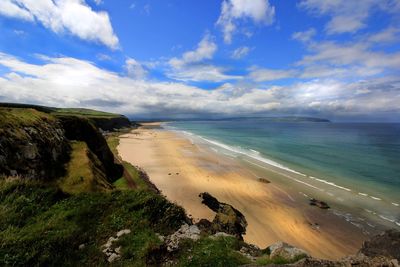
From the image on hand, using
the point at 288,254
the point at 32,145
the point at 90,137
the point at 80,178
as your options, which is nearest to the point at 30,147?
the point at 32,145

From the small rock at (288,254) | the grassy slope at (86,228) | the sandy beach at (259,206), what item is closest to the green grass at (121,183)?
the sandy beach at (259,206)

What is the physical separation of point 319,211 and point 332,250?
8.67 meters

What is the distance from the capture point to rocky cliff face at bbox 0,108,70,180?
1573cm

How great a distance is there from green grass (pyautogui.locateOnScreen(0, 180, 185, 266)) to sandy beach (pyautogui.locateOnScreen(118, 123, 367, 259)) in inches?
591

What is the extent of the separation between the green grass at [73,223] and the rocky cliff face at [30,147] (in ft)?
16.7

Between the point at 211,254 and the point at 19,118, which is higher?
the point at 19,118

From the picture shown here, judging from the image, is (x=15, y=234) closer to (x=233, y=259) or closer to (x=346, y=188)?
(x=233, y=259)

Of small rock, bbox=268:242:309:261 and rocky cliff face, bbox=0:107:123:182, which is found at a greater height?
rocky cliff face, bbox=0:107:123:182

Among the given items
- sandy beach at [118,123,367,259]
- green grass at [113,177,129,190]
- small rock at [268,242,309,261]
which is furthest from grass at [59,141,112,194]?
small rock at [268,242,309,261]

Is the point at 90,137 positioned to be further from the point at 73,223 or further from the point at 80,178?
the point at 73,223

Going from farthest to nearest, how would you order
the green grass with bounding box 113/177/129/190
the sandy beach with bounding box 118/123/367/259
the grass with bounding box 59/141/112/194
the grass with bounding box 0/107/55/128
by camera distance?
the green grass with bounding box 113/177/129/190 → the sandy beach with bounding box 118/123/367/259 → the grass with bounding box 59/141/112/194 → the grass with bounding box 0/107/55/128

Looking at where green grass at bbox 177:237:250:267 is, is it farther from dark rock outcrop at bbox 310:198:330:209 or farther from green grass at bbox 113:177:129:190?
dark rock outcrop at bbox 310:198:330:209

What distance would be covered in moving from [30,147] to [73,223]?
36.8ft

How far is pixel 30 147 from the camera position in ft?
58.9
